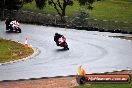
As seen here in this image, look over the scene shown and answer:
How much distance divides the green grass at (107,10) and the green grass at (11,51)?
3942cm

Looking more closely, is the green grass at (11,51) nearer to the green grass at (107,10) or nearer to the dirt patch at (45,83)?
the dirt patch at (45,83)

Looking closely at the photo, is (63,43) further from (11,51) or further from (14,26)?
(14,26)

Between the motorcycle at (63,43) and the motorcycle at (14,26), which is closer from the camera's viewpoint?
the motorcycle at (63,43)

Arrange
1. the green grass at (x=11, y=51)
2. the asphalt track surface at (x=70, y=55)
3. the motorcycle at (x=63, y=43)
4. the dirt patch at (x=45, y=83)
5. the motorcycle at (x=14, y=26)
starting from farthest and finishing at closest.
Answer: the motorcycle at (x=14, y=26)
the motorcycle at (x=63, y=43)
the green grass at (x=11, y=51)
the asphalt track surface at (x=70, y=55)
the dirt patch at (x=45, y=83)

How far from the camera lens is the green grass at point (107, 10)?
7838cm

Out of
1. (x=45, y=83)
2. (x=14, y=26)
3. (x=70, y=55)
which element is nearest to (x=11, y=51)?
(x=70, y=55)

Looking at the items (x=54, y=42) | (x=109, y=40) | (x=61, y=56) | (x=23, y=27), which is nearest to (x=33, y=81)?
(x=61, y=56)

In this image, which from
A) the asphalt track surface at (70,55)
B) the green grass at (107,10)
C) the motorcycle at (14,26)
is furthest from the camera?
the green grass at (107,10)

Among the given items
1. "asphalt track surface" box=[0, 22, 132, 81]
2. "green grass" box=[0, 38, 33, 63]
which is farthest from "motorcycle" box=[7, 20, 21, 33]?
"green grass" box=[0, 38, 33, 63]

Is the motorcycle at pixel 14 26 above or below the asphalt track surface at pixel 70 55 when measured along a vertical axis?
above

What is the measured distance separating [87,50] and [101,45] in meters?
3.24

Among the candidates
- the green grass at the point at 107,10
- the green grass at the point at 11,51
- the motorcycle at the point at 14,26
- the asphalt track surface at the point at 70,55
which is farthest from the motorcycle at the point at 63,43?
the green grass at the point at 107,10

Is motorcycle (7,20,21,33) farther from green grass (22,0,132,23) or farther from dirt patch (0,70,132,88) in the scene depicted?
green grass (22,0,132,23)

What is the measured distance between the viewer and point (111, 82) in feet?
73.7
